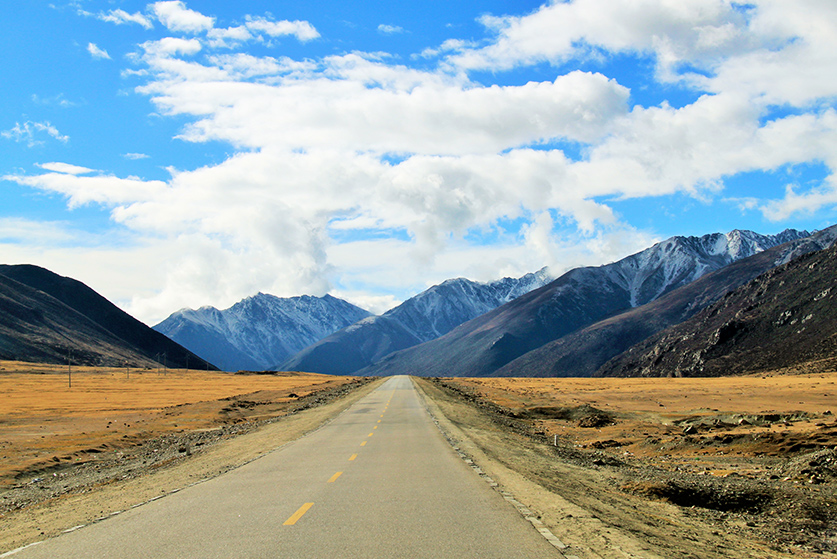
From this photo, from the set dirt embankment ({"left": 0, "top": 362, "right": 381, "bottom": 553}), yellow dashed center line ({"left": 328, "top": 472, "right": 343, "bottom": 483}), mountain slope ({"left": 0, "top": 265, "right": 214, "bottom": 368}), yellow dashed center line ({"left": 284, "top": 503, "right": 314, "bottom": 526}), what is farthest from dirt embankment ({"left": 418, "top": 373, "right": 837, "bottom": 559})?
mountain slope ({"left": 0, "top": 265, "right": 214, "bottom": 368})

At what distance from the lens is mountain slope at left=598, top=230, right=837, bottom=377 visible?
130m

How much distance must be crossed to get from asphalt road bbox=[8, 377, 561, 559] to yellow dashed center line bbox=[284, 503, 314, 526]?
0.07 ft

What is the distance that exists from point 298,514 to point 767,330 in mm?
166048

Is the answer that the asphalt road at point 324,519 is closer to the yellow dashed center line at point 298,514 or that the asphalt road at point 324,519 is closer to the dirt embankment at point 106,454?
the yellow dashed center line at point 298,514

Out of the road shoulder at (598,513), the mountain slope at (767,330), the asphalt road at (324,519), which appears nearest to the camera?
the asphalt road at (324,519)

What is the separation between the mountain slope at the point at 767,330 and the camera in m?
130

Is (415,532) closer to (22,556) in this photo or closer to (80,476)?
(22,556)

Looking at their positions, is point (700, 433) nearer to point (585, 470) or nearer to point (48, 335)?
point (585, 470)

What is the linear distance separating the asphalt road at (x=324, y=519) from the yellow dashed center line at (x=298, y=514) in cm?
2

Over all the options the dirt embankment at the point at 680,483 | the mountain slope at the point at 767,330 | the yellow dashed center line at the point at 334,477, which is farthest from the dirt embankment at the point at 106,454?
the mountain slope at the point at 767,330

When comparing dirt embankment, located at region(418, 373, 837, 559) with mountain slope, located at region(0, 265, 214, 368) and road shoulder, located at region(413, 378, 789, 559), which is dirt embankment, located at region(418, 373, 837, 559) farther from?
mountain slope, located at region(0, 265, 214, 368)

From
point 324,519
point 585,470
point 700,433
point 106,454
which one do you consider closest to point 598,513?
point 324,519

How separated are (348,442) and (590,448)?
10777 mm

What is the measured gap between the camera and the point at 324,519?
10.4m
